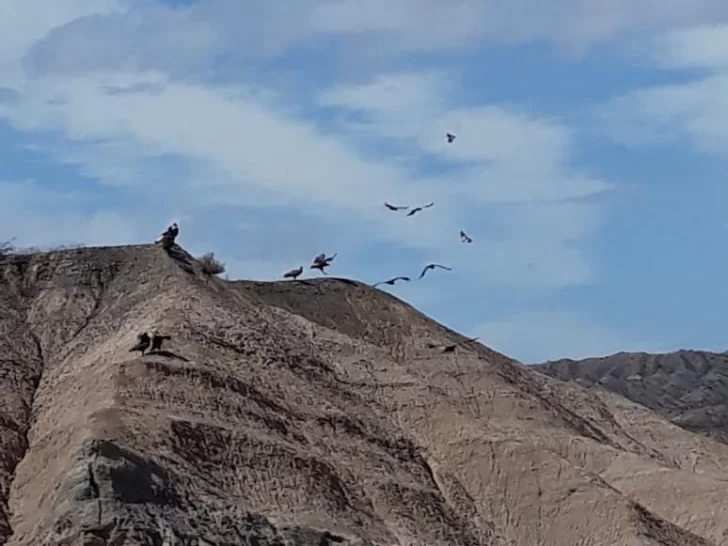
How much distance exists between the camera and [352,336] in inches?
2694

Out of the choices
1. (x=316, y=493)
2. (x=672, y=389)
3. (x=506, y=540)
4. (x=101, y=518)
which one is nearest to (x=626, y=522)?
(x=506, y=540)

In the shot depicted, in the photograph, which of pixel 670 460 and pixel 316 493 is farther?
pixel 670 460

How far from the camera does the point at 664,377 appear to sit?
515ft

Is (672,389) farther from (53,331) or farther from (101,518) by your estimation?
(101,518)

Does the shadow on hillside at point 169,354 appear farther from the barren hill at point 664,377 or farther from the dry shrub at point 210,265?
the barren hill at point 664,377

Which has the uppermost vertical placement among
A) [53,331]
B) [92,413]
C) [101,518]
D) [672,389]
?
[672,389]

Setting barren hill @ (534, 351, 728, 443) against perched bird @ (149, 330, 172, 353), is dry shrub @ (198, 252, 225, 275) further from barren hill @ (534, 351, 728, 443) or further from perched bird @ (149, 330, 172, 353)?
barren hill @ (534, 351, 728, 443)

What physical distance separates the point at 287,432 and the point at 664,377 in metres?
105

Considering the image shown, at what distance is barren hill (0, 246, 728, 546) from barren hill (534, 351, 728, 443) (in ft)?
221

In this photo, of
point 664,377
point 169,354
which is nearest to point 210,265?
point 169,354

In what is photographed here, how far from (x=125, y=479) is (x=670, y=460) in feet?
103

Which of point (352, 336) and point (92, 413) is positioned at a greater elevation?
point (352, 336)

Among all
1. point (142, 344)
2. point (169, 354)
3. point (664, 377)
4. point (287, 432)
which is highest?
point (664, 377)

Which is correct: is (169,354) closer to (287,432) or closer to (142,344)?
(142,344)
